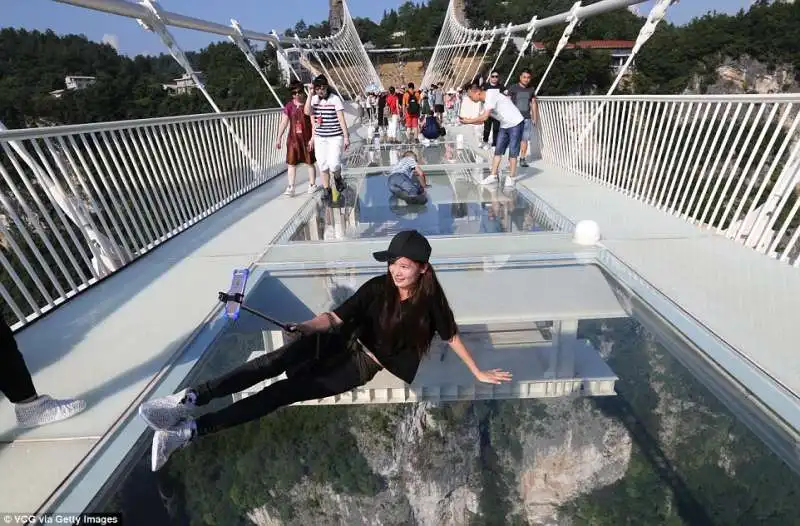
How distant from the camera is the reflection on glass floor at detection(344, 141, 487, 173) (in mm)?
7570

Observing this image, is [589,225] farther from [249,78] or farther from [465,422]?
[249,78]

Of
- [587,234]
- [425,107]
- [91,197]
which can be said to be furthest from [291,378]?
[425,107]

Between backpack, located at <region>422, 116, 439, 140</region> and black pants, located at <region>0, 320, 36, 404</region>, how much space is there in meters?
8.88

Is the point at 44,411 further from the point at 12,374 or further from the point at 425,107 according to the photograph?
the point at 425,107

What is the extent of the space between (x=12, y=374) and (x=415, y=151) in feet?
25.1

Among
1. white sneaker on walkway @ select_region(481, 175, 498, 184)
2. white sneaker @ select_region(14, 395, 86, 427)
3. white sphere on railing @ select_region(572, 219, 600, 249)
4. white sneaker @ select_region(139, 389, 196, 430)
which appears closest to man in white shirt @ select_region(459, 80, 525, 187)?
white sneaker on walkway @ select_region(481, 175, 498, 184)

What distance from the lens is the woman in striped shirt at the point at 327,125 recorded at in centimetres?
522

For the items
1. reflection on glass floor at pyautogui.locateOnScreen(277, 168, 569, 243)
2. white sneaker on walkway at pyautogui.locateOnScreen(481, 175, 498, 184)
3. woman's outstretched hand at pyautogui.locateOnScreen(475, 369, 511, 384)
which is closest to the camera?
woman's outstretched hand at pyautogui.locateOnScreen(475, 369, 511, 384)

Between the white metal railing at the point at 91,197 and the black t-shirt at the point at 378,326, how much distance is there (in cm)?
172

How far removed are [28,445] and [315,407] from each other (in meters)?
1.00

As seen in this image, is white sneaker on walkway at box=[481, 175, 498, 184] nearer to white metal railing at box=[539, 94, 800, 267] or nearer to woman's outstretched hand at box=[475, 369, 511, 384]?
white metal railing at box=[539, 94, 800, 267]

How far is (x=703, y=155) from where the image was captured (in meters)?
4.41

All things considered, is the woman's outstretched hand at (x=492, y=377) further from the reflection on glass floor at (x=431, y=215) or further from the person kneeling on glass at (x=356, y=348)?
the reflection on glass floor at (x=431, y=215)

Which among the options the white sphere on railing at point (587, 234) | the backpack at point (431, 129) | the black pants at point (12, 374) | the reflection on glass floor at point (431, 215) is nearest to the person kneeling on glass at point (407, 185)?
the reflection on glass floor at point (431, 215)
